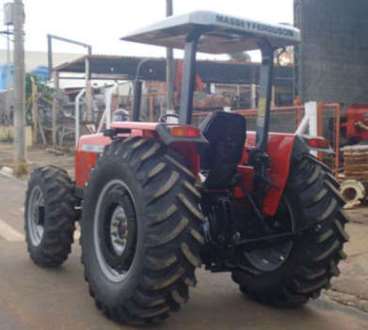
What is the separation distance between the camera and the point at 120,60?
25.7 m

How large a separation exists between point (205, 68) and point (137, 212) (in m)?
23.4

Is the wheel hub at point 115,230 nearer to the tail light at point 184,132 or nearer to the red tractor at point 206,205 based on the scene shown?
the red tractor at point 206,205

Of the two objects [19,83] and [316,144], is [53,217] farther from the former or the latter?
[19,83]

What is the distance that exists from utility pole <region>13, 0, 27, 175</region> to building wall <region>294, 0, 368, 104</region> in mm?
7395

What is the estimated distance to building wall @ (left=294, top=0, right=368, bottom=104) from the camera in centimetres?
1695

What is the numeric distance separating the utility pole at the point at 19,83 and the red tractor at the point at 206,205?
12748 mm

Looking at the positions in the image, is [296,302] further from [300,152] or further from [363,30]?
[363,30]

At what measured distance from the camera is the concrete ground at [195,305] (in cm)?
534

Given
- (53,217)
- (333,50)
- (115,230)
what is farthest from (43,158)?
(115,230)

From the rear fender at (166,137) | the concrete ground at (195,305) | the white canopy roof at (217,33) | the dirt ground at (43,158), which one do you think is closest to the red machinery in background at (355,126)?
the concrete ground at (195,305)

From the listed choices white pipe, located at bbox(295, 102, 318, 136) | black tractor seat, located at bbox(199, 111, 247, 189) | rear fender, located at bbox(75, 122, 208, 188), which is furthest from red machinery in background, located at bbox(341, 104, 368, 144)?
rear fender, located at bbox(75, 122, 208, 188)

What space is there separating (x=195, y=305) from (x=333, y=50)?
1341 centimetres

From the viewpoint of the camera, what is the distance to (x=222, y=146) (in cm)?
546

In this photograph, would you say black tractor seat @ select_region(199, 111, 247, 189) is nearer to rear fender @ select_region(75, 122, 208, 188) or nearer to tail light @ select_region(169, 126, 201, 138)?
rear fender @ select_region(75, 122, 208, 188)
